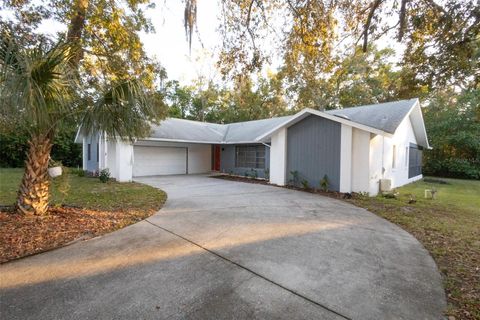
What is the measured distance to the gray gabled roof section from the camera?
10.8 metres

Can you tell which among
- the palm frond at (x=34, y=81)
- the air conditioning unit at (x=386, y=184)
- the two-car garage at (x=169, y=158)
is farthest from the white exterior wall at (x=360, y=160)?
the two-car garage at (x=169, y=158)

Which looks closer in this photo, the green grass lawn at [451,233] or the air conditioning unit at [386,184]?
the green grass lawn at [451,233]

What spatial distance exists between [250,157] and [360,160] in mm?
7763

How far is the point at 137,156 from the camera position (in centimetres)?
1620

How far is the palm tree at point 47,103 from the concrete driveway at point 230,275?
2242 mm

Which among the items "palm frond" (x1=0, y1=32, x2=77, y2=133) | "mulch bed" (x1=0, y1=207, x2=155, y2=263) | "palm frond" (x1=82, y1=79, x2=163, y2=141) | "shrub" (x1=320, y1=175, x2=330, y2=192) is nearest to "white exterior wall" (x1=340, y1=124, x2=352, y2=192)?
"shrub" (x1=320, y1=175, x2=330, y2=192)

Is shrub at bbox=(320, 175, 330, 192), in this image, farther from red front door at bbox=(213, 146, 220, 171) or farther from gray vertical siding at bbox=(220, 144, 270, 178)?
red front door at bbox=(213, 146, 220, 171)

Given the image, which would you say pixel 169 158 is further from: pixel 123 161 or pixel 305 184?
pixel 305 184

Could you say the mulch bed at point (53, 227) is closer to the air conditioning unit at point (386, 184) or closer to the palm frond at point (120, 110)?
the palm frond at point (120, 110)

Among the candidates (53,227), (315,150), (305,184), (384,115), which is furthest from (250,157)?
(53,227)

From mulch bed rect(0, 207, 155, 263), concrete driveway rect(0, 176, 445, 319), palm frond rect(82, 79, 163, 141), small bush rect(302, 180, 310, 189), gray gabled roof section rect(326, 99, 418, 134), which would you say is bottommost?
concrete driveway rect(0, 176, 445, 319)

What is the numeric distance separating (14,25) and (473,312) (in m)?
10.6

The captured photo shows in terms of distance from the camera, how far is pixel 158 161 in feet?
56.5

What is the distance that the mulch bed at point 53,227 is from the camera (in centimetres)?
431
